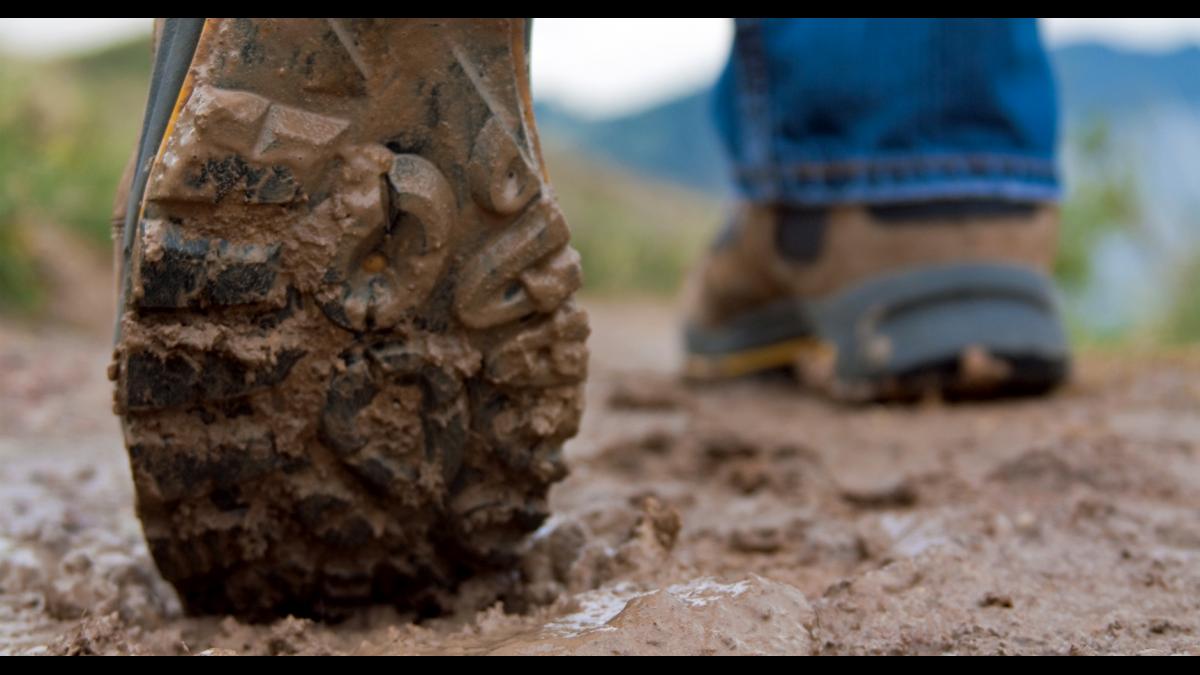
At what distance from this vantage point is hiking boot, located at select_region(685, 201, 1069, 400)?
6.03 ft

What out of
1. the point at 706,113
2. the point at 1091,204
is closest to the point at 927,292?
the point at 1091,204

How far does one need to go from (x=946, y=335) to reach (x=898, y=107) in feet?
1.22

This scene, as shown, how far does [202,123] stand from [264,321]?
0.16m

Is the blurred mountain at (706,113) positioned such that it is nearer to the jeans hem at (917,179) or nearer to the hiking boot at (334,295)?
the jeans hem at (917,179)

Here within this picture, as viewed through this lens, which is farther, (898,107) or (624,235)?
(624,235)

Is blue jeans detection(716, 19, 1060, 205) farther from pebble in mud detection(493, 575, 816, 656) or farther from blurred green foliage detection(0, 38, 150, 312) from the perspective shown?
blurred green foliage detection(0, 38, 150, 312)

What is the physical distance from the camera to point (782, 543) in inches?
46.1

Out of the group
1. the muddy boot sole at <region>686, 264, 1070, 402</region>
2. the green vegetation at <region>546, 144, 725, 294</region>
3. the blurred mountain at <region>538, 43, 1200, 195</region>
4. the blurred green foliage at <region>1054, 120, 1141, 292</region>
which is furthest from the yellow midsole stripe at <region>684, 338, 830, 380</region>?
the blurred mountain at <region>538, 43, 1200, 195</region>

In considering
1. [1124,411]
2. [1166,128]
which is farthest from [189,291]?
[1166,128]

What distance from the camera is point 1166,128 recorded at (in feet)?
17.0

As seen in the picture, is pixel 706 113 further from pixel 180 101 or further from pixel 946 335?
pixel 180 101

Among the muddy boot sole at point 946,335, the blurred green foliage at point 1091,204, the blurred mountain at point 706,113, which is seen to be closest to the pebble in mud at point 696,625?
the muddy boot sole at point 946,335

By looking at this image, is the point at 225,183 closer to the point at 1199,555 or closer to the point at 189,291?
the point at 189,291

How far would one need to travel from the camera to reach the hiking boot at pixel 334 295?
2.69ft
